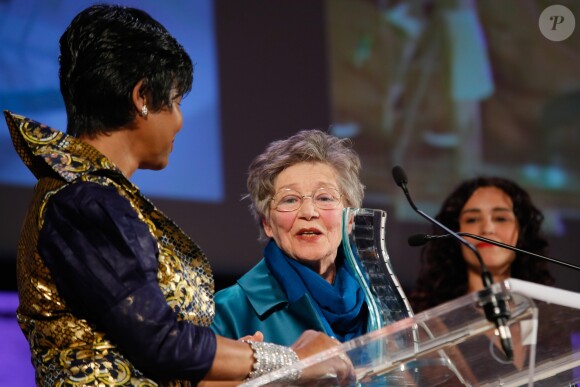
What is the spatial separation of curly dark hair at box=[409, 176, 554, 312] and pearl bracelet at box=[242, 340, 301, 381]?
2110mm

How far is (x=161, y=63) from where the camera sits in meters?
1.83

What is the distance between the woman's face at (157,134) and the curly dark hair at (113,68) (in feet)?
0.05

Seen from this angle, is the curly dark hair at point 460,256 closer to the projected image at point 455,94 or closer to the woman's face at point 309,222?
the projected image at point 455,94

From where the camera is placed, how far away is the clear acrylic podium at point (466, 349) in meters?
1.58

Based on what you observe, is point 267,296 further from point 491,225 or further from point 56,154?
point 491,225

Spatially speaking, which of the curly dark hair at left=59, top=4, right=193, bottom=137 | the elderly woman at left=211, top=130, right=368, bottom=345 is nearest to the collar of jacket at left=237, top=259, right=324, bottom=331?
the elderly woman at left=211, top=130, right=368, bottom=345

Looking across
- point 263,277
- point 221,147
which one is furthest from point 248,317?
point 221,147

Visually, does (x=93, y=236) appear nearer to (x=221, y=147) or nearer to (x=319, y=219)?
(x=319, y=219)

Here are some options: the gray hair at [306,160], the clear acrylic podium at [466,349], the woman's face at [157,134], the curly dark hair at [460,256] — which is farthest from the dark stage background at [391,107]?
the clear acrylic podium at [466,349]

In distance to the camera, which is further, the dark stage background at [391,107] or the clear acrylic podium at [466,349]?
the dark stage background at [391,107]

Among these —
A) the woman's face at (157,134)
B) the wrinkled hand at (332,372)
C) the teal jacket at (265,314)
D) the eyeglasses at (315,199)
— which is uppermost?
the eyeglasses at (315,199)

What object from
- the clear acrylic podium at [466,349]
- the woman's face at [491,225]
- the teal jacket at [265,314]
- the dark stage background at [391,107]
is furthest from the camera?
the dark stage background at [391,107]

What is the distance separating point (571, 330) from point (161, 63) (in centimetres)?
92

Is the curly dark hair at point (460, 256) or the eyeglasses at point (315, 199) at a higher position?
the curly dark hair at point (460, 256)
